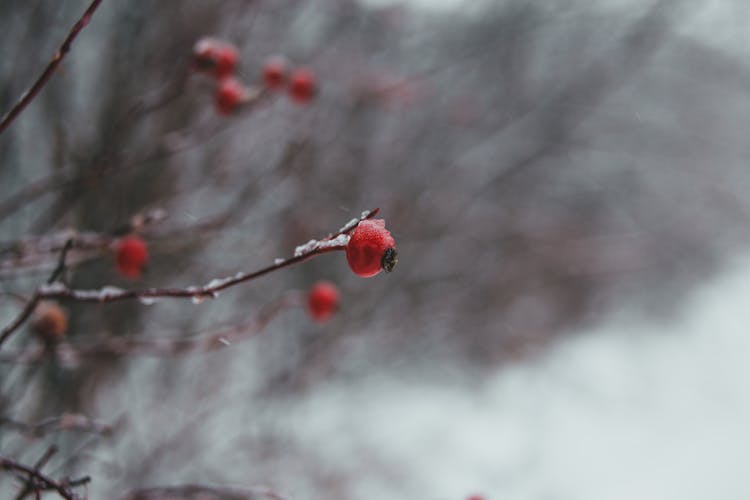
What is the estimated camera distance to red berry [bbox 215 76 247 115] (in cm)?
134

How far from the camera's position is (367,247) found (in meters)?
0.60

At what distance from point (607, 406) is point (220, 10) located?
21.6 feet

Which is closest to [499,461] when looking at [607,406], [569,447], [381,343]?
[569,447]

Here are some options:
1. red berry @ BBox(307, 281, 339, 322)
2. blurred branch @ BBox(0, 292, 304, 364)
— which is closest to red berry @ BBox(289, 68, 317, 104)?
red berry @ BBox(307, 281, 339, 322)

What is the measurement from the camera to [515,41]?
537 centimetres

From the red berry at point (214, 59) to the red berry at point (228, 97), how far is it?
3 cm

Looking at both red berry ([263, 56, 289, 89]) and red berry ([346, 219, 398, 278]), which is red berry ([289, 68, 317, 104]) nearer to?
red berry ([263, 56, 289, 89])

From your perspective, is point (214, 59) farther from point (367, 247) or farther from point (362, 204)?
point (362, 204)

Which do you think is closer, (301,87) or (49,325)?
(49,325)

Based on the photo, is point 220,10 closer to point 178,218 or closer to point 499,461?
point 178,218

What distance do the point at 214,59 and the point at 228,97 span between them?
0.09m

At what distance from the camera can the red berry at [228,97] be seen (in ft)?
4.41

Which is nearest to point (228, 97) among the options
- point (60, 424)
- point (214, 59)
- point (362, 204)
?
point (214, 59)

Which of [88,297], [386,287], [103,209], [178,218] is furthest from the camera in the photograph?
[386,287]
